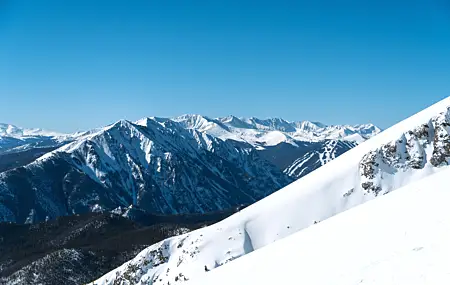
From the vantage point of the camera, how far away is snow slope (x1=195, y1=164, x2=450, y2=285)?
17.7 m

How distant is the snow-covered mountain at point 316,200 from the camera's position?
86938mm

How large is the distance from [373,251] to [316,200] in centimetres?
7348

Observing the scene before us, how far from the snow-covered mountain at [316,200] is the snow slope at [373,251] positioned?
182ft

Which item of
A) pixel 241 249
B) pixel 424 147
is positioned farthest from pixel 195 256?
pixel 424 147

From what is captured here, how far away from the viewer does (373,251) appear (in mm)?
Result: 21359

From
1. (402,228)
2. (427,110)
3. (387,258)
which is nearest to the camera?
(387,258)

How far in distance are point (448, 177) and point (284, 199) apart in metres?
69.7

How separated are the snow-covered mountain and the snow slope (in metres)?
55.6

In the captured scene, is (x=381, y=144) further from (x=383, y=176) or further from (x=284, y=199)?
(x=284, y=199)

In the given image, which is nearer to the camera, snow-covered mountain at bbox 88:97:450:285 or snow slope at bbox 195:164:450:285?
snow slope at bbox 195:164:450:285

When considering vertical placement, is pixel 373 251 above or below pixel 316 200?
below

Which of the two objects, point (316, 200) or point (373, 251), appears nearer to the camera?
point (373, 251)

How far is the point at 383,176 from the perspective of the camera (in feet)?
305

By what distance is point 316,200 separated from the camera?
92875 mm
